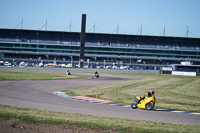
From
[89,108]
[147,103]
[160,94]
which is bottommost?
[160,94]

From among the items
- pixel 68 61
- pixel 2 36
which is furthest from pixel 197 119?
pixel 2 36

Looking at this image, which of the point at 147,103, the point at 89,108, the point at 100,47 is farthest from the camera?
the point at 100,47

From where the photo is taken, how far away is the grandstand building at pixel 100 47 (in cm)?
10000

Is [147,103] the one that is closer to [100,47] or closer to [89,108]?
[89,108]

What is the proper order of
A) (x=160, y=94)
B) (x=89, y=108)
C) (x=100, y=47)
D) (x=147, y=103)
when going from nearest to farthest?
1. (x=89, y=108)
2. (x=147, y=103)
3. (x=160, y=94)
4. (x=100, y=47)

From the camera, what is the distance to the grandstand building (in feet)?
328

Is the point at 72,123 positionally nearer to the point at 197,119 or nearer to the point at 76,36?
the point at 197,119

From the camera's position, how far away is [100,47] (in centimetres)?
10244

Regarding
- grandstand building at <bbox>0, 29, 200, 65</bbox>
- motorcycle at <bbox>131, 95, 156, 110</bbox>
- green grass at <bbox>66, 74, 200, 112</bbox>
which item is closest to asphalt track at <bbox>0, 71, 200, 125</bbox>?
motorcycle at <bbox>131, 95, 156, 110</bbox>

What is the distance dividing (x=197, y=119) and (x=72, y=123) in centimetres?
700

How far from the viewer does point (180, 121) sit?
12.1 metres

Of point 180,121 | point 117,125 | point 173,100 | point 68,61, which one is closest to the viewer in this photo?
point 117,125

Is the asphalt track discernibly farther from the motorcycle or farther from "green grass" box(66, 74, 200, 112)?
"green grass" box(66, 74, 200, 112)

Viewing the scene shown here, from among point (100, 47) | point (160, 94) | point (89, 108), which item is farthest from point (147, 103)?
point (100, 47)
